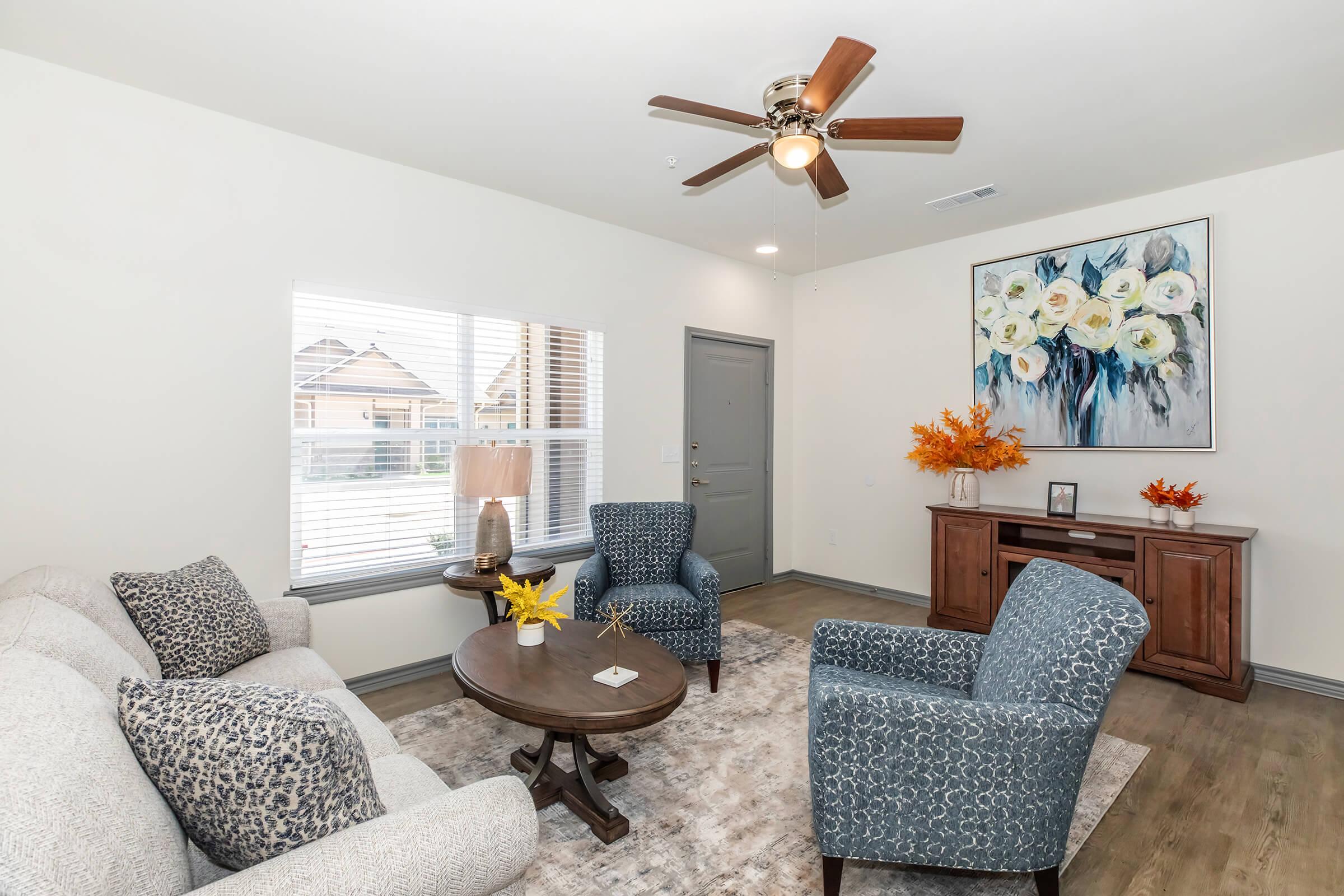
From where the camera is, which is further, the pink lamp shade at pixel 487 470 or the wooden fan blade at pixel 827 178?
the pink lamp shade at pixel 487 470

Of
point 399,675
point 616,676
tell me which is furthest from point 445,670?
point 616,676

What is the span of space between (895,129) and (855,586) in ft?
12.4

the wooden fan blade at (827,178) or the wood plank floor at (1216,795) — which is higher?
the wooden fan blade at (827,178)

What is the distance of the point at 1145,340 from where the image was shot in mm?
3711

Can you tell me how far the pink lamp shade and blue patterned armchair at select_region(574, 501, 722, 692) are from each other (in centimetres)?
61

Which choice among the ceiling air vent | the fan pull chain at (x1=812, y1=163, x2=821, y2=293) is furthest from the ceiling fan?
the ceiling air vent

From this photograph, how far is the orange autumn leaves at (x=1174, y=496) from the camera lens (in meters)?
3.35

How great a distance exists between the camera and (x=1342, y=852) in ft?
6.50

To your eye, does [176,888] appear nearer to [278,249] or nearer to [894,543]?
[278,249]

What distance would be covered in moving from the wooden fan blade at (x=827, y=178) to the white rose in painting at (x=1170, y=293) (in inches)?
87.6

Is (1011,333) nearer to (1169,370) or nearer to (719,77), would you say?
(1169,370)

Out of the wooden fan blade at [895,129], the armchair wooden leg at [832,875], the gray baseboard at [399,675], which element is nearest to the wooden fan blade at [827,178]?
the wooden fan blade at [895,129]

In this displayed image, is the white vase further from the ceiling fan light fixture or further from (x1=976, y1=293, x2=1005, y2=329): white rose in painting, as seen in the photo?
the ceiling fan light fixture

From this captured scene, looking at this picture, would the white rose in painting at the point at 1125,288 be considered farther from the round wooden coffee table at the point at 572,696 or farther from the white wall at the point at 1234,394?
the round wooden coffee table at the point at 572,696
